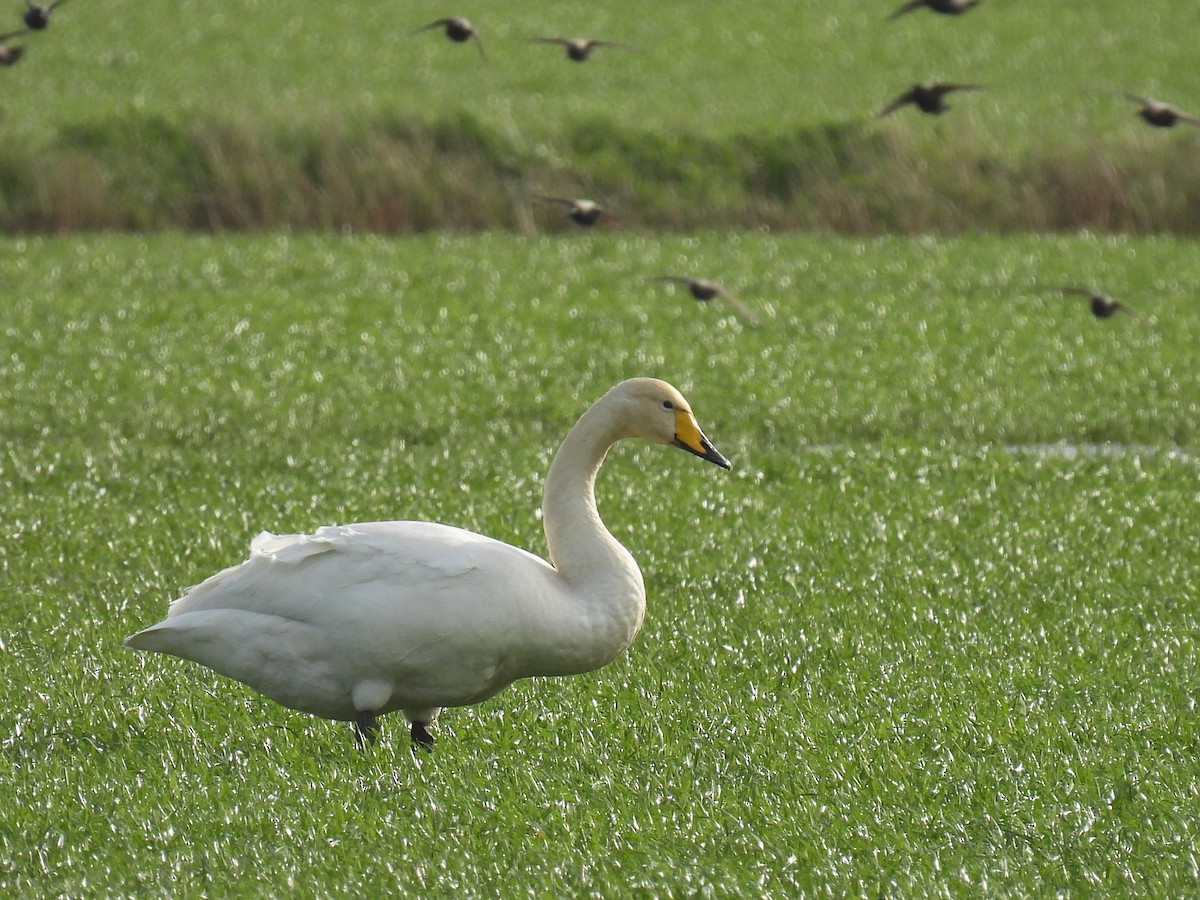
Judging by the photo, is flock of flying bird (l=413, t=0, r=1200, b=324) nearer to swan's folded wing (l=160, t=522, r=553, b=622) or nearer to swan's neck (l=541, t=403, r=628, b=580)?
swan's neck (l=541, t=403, r=628, b=580)

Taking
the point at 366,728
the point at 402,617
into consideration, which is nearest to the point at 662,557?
the point at 366,728

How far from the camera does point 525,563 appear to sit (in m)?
7.02

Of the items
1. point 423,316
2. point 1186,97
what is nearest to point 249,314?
point 423,316

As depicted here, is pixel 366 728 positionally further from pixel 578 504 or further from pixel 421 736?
pixel 578 504

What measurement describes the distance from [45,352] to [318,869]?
11476 mm

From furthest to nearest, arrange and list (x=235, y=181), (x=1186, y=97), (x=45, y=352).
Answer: (x=1186, y=97), (x=235, y=181), (x=45, y=352)

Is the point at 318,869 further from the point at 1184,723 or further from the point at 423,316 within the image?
the point at 423,316

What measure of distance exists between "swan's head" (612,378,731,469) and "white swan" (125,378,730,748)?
22.0 inches

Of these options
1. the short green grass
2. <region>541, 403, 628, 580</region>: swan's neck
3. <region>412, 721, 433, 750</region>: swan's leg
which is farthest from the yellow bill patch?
<region>412, 721, 433, 750</region>: swan's leg

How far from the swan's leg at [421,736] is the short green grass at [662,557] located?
0.25 meters

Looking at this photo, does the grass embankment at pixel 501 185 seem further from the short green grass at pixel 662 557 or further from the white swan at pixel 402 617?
the white swan at pixel 402 617

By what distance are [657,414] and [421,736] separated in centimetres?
165

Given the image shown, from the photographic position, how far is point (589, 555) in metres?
7.20

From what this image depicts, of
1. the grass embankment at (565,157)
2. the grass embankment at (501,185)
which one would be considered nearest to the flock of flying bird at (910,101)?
the grass embankment at (501,185)
